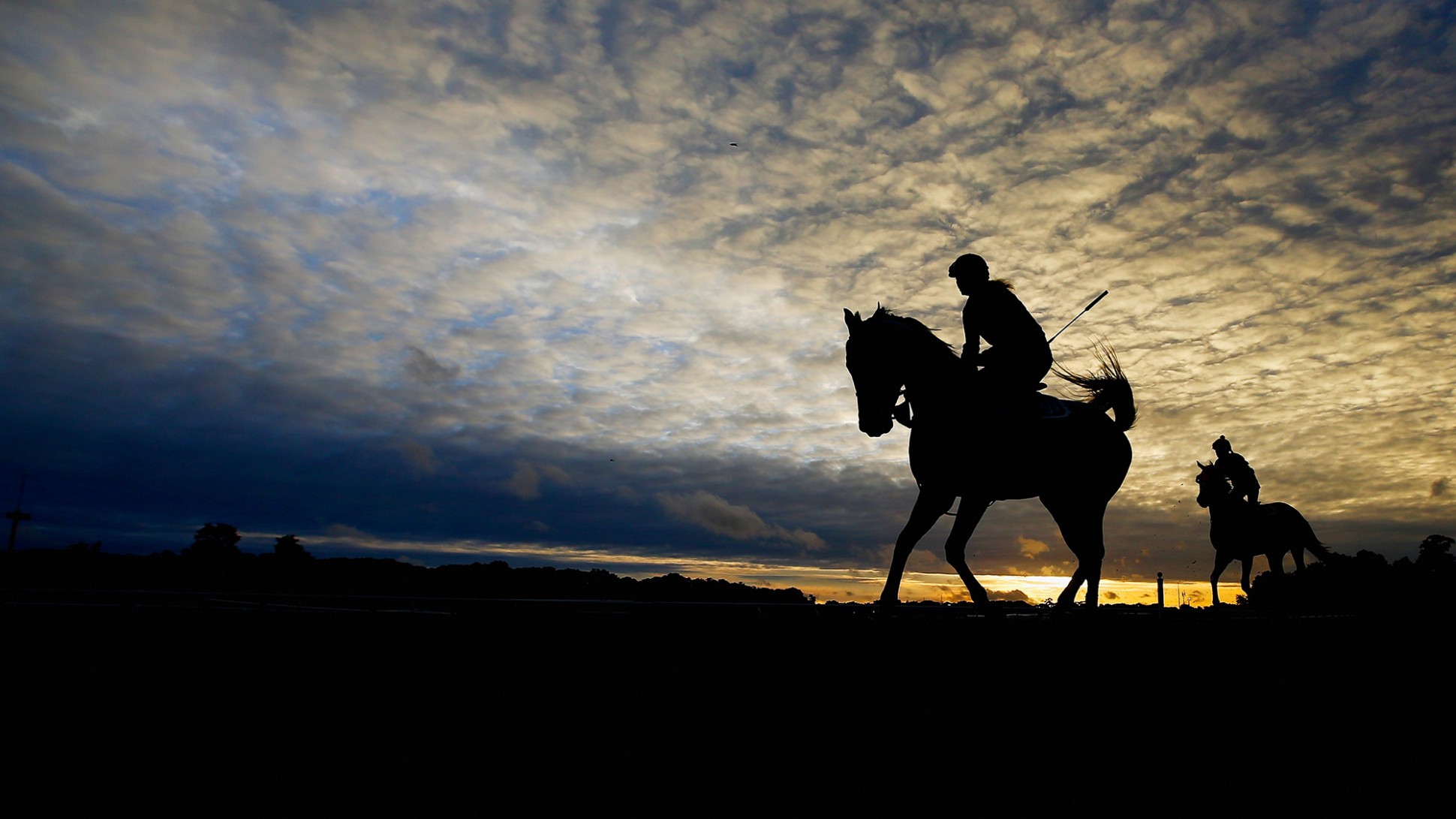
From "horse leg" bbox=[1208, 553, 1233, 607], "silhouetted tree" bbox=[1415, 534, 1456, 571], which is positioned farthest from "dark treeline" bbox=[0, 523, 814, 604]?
"silhouetted tree" bbox=[1415, 534, 1456, 571]

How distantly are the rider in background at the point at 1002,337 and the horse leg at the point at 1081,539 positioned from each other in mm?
1416

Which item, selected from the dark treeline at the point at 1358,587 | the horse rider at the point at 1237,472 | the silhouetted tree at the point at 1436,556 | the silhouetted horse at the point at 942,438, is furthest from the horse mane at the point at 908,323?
the silhouetted tree at the point at 1436,556

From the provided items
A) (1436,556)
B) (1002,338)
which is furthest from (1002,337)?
(1436,556)

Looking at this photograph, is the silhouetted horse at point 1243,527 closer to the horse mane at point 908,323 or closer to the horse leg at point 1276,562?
the horse leg at point 1276,562

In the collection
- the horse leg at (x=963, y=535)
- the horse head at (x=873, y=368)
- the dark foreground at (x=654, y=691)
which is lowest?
the dark foreground at (x=654, y=691)

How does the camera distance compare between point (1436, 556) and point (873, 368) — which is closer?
point (873, 368)

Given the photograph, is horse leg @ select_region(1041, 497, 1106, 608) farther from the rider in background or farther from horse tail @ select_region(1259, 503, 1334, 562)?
horse tail @ select_region(1259, 503, 1334, 562)

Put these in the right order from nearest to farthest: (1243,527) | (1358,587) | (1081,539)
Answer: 1. (1081,539)
2. (1243,527)
3. (1358,587)

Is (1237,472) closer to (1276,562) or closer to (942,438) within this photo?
(1276,562)

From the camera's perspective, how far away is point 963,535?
28.0ft

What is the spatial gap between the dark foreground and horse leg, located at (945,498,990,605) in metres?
2.00

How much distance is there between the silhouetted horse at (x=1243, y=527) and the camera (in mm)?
20234

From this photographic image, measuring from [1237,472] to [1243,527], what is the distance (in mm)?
1371

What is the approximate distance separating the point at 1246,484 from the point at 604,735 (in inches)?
847
